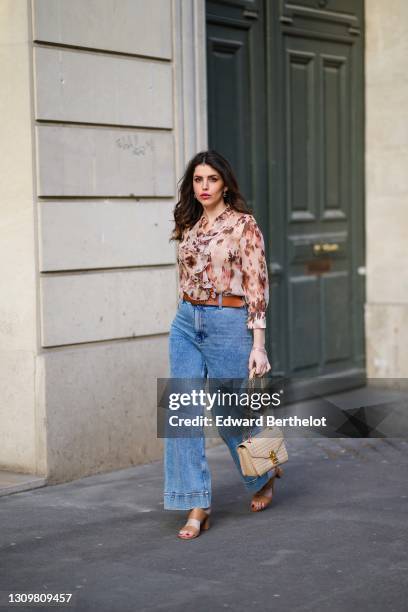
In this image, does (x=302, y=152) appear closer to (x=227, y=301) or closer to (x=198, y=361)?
(x=227, y=301)

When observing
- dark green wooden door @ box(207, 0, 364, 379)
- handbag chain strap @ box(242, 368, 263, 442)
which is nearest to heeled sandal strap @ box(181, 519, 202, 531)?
handbag chain strap @ box(242, 368, 263, 442)

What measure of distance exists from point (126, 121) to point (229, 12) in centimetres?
162

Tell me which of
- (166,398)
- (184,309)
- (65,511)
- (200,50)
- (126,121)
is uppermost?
(200,50)

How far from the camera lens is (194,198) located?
6.09 metres

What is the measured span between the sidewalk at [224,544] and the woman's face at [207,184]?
1647 mm

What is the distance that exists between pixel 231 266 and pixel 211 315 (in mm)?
259

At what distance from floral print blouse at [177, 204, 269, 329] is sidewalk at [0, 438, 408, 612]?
3.58 feet

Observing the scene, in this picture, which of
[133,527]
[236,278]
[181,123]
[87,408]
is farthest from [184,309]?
[181,123]

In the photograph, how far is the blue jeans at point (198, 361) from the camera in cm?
586

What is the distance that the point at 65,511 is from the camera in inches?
255

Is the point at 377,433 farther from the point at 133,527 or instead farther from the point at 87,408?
the point at 133,527

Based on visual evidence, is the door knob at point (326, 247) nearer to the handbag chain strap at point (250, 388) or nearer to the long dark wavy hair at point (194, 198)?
the long dark wavy hair at point (194, 198)

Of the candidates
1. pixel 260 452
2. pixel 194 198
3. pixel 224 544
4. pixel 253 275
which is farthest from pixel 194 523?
pixel 194 198

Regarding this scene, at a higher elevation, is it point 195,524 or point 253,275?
point 253,275
